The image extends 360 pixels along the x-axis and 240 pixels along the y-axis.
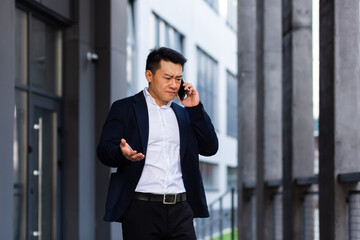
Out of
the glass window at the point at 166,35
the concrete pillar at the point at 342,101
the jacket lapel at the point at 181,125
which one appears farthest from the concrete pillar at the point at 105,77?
the glass window at the point at 166,35

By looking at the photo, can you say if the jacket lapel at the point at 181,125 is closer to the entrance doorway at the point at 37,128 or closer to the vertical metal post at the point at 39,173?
the entrance doorway at the point at 37,128

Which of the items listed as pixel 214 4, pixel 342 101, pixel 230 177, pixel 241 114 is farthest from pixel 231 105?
pixel 342 101

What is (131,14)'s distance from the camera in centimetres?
1638

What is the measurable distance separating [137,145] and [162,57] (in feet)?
1.62

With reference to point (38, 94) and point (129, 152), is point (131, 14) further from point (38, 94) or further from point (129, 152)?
point (129, 152)

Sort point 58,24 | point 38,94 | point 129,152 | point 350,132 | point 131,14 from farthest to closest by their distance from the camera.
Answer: point 131,14 < point 58,24 < point 38,94 < point 350,132 < point 129,152

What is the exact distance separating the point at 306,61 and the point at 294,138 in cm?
93

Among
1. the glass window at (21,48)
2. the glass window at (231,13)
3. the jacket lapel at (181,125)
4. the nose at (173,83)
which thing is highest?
the glass window at (231,13)

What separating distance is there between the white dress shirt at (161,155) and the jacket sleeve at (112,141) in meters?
0.16

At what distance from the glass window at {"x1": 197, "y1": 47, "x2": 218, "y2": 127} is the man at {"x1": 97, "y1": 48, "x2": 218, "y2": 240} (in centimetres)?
2240

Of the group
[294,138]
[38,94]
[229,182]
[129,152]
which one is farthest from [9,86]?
[229,182]

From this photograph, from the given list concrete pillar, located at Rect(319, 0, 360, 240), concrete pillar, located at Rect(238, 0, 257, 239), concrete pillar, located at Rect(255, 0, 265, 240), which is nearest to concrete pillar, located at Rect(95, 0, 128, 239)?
concrete pillar, located at Rect(255, 0, 265, 240)

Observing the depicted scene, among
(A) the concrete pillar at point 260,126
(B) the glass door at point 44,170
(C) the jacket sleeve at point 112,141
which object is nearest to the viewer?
(C) the jacket sleeve at point 112,141

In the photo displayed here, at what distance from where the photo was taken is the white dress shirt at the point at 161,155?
3.96 m
